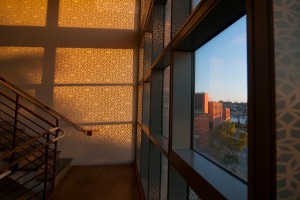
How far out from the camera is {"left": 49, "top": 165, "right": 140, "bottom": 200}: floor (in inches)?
113

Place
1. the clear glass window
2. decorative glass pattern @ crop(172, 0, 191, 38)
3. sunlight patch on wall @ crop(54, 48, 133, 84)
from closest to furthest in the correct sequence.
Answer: the clear glass window → decorative glass pattern @ crop(172, 0, 191, 38) → sunlight patch on wall @ crop(54, 48, 133, 84)

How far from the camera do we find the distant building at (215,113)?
1186mm

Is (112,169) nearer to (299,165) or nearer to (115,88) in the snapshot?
(115,88)

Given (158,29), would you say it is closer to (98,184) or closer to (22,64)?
(98,184)

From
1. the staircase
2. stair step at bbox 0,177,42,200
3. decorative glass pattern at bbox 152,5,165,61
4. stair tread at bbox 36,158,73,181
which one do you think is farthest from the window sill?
stair tread at bbox 36,158,73,181

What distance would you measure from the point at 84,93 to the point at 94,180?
170 centimetres

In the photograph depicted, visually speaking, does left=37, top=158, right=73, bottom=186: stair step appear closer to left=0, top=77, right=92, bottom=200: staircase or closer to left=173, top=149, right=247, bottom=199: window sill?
left=0, top=77, right=92, bottom=200: staircase

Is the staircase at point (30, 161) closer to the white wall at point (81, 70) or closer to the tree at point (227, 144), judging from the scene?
the white wall at point (81, 70)

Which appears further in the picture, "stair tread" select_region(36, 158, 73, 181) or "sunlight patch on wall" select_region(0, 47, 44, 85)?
"sunlight patch on wall" select_region(0, 47, 44, 85)

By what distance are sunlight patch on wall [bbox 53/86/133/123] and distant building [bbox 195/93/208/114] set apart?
9.80ft

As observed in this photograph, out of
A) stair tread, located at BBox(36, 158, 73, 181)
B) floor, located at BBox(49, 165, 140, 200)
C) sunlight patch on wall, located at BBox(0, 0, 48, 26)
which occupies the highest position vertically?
sunlight patch on wall, located at BBox(0, 0, 48, 26)

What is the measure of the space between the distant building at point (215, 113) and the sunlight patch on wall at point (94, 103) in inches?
125

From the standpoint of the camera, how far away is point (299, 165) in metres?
0.50

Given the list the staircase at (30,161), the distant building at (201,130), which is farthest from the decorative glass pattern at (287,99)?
the staircase at (30,161)
